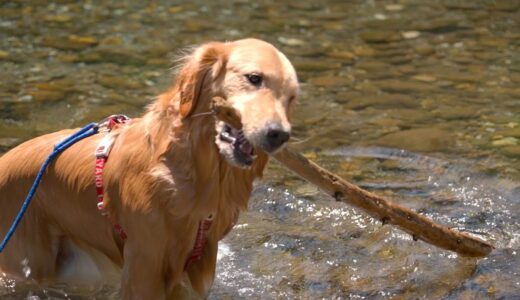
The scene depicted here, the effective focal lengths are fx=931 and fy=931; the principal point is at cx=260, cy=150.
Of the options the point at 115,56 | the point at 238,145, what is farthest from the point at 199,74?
the point at 115,56

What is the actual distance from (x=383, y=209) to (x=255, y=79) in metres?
1.39

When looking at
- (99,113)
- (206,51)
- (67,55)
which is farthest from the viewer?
(67,55)

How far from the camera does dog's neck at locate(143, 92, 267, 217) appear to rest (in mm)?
4293

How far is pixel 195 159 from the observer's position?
14.2 ft

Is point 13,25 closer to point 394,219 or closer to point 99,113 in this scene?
point 99,113

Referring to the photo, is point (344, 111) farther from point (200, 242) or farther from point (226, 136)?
point (226, 136)

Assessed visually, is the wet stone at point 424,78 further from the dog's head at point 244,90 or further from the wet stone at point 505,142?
the dog's head at point 244,90

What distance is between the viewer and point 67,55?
9.98 meters

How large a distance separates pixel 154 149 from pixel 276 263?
163 cm

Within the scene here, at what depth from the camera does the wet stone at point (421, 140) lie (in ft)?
24.8

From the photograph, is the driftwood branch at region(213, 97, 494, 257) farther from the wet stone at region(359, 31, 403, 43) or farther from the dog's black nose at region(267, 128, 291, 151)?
the wet stone at region(359, 31, 403, 43)

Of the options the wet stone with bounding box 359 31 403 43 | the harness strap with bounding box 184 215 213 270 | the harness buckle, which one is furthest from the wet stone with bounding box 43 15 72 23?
the harness strap with bounding box 184 215 213 270

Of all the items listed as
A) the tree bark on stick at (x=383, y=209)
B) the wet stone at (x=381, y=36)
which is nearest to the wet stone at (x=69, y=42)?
the wet stone at (x=381, y=36)

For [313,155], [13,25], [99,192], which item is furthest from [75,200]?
[13,25]
